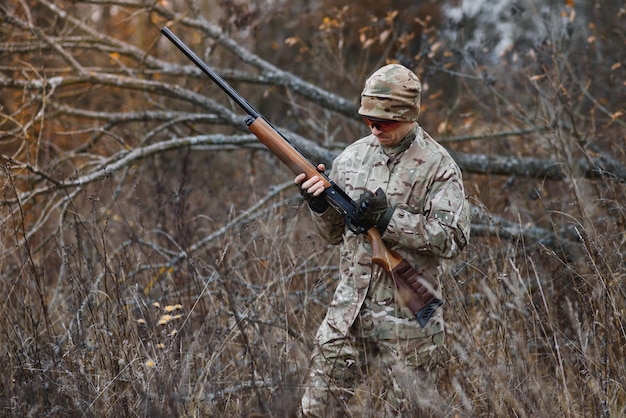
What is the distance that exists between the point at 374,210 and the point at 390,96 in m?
0.47

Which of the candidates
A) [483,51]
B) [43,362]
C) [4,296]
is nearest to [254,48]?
[483,51]

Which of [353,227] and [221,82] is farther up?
[221,82]

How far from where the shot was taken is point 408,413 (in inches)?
98.7

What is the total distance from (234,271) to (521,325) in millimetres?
1570

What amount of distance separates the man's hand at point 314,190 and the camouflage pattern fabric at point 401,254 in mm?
184

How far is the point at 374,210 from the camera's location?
9.02 ft

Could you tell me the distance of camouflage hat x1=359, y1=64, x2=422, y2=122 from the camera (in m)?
2.76

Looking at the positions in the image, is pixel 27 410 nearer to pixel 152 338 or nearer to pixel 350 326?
pixel 152 338

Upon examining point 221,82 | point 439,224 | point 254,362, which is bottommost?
point 254,362

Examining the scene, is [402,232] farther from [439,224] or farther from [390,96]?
[390,96]

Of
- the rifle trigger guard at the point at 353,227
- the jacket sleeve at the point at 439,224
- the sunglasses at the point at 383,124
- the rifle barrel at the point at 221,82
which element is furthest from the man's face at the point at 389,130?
the rifle barrel at the point at 221,82

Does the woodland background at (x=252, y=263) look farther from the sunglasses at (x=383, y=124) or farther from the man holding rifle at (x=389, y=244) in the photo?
the sunglasses at (x=383, y=124)

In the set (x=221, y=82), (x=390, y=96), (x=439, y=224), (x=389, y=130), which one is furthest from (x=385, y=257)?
(x=221, y=82)

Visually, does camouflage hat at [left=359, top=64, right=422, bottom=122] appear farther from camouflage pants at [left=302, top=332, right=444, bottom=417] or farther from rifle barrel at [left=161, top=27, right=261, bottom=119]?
camouflage pants at [left=302, top=332, right=444, bottom=417]
